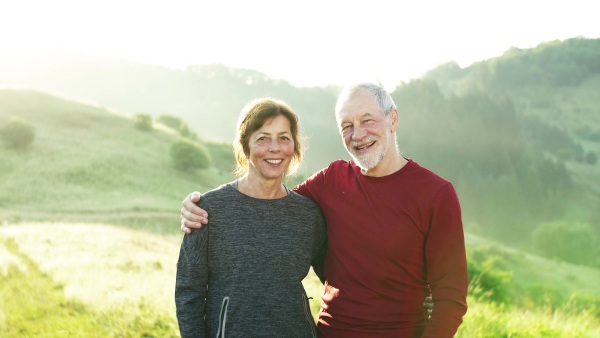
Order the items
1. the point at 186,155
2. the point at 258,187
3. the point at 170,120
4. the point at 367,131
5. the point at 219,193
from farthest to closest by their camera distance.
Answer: the point at 170,120
the point at 186,155
the point at 367,131
the point at 258,187
the point at 219,193

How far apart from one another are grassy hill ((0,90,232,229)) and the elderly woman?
1277 inches

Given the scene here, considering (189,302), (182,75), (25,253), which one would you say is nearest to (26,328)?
(189,302)

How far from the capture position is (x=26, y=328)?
23.5ft

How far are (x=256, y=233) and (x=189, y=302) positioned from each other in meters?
0.63

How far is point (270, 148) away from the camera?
3.71 metres

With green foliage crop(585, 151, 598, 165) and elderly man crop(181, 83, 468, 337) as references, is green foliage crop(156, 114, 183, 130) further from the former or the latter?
green foliage crop(585, 151, 598, 165)

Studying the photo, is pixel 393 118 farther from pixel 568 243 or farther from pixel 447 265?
pixel 568 243

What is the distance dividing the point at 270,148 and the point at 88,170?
156ft

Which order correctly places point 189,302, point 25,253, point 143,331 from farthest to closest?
point 25,253 < point 143,331 < point 189,302

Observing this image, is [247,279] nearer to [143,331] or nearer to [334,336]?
[334,336]

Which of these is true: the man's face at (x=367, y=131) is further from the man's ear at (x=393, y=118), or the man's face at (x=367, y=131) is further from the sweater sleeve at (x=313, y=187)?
the sweater sleeve at (x=313, y=187)

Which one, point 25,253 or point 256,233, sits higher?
point 256,233

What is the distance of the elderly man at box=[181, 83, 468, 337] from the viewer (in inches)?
139

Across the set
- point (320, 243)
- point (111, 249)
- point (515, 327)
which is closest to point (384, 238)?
point (320, 243)
